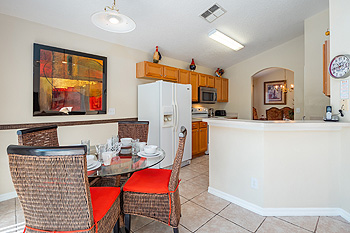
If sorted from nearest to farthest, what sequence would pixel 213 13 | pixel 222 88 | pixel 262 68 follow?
pixel 213 13 < pixel 262 68 < pixel 222 88

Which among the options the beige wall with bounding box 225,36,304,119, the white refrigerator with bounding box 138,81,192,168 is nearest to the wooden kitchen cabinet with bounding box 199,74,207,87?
the white refrigerator with bounding box 138,81,192,168

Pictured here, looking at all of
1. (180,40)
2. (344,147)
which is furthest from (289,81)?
(344,147)

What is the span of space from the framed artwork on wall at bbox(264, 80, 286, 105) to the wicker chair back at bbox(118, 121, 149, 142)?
6329 millimetres

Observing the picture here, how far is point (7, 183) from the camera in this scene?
7.95ft

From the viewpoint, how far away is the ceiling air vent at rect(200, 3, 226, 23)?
2839 mm

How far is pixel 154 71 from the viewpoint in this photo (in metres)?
3.74

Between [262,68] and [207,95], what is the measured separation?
5.64 feet

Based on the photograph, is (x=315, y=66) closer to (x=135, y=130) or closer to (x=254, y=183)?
(x=254, y=183)

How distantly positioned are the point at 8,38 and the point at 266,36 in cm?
465

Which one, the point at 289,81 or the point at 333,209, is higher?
the point at 289,81

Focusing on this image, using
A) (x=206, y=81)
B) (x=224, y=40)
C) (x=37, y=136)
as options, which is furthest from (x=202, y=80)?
(x=37, y=136)

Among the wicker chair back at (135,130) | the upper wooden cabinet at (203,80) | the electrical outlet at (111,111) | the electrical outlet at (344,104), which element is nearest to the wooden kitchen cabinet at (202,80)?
the upper wooden cabinet at (203,80)

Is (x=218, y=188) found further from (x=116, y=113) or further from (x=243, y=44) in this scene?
(x=243, y=44)

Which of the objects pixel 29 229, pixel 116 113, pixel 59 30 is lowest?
pixel 29 229
